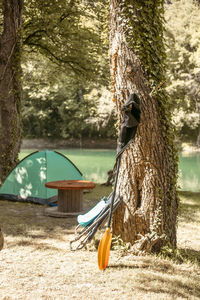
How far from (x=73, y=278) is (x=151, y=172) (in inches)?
68.7

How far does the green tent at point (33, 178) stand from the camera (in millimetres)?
9062

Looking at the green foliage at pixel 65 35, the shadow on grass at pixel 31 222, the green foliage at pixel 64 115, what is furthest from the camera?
the green foliage at pixel 64 115

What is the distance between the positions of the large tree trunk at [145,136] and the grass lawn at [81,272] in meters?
0.42

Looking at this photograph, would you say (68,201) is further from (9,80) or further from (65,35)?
(65,35)

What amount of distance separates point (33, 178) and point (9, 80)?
130 inches

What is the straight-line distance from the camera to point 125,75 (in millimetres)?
4906

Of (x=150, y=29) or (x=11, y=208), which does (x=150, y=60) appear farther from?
(x=11, y=208)

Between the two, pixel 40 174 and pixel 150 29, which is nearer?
pixel 150 29

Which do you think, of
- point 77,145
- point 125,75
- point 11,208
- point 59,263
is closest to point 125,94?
point 125,75

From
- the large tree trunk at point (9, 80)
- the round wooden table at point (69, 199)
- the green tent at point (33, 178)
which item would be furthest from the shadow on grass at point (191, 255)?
the large tree trunk at point (9, 80)

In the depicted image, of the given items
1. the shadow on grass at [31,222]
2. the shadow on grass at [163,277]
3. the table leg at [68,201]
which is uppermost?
the table leg at [68,201]

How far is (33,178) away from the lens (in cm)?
913

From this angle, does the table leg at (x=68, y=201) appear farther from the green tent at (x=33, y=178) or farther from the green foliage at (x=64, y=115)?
the green foliage at (x=64, y=115)

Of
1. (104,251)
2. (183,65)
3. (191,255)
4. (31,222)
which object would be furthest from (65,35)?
(183,65)
